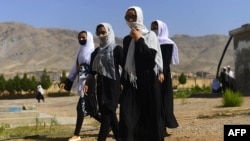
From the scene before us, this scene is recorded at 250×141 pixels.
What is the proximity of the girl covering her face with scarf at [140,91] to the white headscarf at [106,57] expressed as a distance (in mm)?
1006

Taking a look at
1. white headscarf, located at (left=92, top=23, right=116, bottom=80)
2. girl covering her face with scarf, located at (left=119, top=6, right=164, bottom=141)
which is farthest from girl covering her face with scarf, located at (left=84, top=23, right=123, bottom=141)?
girl covering her face with scarf, located at (left=119, top=6, right=164, bottom=141)

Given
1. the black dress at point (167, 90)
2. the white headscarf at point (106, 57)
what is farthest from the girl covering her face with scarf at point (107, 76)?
the black dress at point (167, 90)

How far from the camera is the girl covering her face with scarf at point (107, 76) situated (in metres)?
5.60

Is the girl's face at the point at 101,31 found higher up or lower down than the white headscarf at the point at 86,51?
higher up

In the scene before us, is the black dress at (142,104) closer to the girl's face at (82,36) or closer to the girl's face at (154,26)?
the girl's face at (154,26)

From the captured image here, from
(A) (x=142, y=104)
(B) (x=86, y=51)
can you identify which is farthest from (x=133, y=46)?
(B) (x=86, y=51)

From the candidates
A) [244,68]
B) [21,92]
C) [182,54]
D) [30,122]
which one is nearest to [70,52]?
[182,54]

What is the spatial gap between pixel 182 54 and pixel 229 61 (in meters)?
18.2

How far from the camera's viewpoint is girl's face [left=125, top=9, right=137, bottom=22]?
4637 millimetres

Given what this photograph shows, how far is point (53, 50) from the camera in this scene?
13438 cm

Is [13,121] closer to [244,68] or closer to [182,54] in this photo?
[244,68]

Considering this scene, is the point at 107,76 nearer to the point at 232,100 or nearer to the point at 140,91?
the point at 140,91

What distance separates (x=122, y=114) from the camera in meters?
4.59

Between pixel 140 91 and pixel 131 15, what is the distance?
29.2 inches
